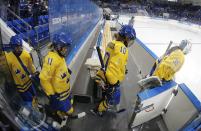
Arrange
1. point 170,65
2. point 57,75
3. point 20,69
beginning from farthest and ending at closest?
point 170,65 < point 20,69 < point 57,75

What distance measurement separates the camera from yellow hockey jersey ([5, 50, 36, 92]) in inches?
98.8

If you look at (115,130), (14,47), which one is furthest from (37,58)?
(115,130)

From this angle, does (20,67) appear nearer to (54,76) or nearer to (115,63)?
(54,76)

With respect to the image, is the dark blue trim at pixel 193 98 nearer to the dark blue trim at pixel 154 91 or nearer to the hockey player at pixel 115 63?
the dark blue trim at pixel 154 91

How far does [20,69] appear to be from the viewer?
258 cm

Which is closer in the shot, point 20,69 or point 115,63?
point 20,69

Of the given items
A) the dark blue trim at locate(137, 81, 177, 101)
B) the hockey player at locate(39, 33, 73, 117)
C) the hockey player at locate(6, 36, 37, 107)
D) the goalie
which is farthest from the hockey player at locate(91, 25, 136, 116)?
the hockey player at locate(6, 36, 37, 107)

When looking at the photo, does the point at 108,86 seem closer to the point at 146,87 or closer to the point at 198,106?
the point at 146,87

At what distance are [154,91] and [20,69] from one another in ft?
5.61

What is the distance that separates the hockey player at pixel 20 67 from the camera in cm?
252

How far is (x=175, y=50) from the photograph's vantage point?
2998 millimetres

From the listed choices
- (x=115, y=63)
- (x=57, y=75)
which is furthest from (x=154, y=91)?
(x=57, y=75)

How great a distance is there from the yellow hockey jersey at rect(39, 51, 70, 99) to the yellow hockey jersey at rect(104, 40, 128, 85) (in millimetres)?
663

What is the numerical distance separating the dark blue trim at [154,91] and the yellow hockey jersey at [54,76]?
91 cm
